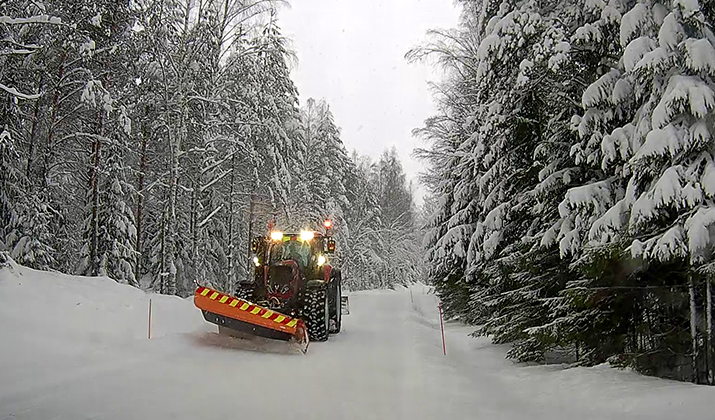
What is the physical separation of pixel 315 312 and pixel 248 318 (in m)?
1.83

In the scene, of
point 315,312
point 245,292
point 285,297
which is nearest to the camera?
point 315,312

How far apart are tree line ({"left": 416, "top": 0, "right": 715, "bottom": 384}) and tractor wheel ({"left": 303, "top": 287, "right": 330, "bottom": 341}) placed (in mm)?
3551

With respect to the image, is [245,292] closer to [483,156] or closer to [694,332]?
→ [483,156]

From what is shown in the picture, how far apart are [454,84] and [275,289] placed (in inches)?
502

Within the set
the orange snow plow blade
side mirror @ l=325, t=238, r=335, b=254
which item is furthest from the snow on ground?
side mirror @ l=325, t=238, r=335, b=254

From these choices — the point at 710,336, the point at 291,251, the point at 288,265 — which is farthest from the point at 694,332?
the point at 291,251

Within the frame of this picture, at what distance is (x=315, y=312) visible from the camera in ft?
39.4

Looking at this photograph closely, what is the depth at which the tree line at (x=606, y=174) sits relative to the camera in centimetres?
635

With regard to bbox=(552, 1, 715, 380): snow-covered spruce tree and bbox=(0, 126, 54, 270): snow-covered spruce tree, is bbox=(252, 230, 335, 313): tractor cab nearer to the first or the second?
bbox=(552, 1, 715, 380): snow-covered spruce tree

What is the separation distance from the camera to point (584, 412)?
21.2 feet

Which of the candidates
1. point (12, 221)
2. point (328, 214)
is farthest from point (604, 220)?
point (328, 214)

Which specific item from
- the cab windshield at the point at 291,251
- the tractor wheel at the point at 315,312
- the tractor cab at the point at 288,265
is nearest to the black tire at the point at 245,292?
the tractor cab at the point at 288,265

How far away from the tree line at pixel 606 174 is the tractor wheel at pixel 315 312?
11.6 feet

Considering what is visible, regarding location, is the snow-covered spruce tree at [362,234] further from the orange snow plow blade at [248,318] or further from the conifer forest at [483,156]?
the orange snow plow blade at [248,318]
